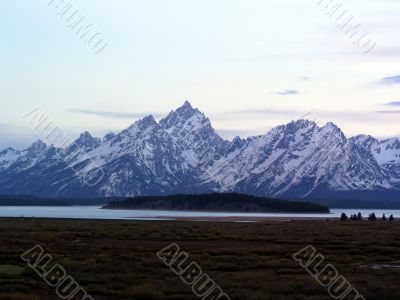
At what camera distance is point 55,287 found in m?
41.1

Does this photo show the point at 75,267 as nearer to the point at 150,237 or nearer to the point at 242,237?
the point at 150,237

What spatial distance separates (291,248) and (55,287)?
36.8 meters

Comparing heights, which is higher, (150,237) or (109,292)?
(150,237)

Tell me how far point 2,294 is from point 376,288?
61.1 feet

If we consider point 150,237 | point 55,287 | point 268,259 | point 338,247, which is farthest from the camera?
point 150,237

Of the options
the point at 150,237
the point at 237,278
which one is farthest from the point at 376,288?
the point at 150,237

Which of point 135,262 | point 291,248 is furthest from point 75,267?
point 291,248

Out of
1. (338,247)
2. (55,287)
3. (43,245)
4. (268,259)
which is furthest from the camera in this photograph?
(338,247)

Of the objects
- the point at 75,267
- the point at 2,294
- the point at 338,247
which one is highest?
the point at 338,247

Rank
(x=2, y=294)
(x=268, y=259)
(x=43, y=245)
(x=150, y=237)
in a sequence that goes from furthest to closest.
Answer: (x=150, y=237) < (x=43, y=245) < (x=268, y=259) < (x=2, y=294)

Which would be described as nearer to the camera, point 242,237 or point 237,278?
point 237,278

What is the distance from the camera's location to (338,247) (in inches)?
3000

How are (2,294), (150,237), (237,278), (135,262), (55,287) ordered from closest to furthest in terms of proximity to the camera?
(2,294) → (55,287) → (237,278) → (135,262) → (150,237)

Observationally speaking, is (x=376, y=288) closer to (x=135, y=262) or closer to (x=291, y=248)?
(x=135, y=262)
